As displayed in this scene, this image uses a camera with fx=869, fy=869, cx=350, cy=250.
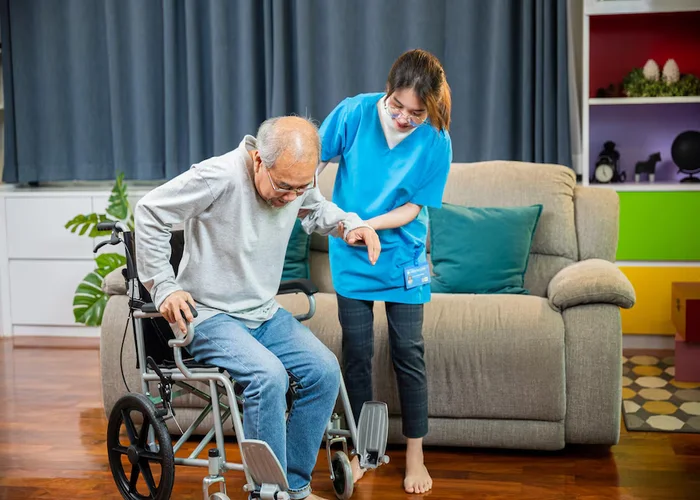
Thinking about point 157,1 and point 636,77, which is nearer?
point 636,77

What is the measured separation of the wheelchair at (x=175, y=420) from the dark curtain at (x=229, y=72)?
1.99 m

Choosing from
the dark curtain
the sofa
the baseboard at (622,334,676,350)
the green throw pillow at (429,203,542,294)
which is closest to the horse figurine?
the dark curtain

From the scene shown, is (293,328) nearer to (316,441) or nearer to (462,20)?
(316,441)

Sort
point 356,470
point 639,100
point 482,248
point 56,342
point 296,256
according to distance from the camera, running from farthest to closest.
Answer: point 56,342
point 639,100
point 296,256
point 482,248
point 356,470

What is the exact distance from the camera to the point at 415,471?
2.57 m

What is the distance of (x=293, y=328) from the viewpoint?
7.55 feet

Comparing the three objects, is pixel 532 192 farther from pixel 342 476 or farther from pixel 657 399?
pixel 342 476

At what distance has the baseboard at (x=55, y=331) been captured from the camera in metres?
4.62

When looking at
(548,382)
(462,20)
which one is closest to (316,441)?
(548,382)

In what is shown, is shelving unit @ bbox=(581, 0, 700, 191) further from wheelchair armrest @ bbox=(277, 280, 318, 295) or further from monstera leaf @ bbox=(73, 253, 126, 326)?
monstera leaf @ bbox=(73, 253, 126, 326)

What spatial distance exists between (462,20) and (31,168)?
97.0 inches

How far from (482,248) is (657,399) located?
91 centimetres

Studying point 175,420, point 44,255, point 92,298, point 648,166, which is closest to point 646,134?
point 648,166

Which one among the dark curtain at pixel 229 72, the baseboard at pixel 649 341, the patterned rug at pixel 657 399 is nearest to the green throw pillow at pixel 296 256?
the dark curtain at pixel 229 72
